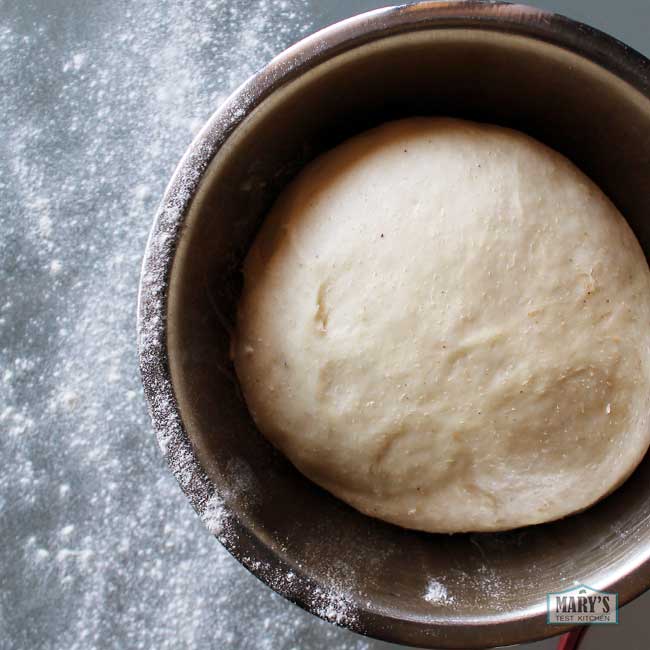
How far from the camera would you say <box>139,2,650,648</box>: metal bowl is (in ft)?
2.42

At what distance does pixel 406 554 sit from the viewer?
2.85 ft

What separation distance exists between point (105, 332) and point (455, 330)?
53cm

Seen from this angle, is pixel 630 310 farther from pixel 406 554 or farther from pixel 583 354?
pixel 406 554

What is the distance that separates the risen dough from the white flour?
0.95 feet

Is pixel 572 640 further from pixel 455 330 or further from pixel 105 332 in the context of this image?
pixel 105 332

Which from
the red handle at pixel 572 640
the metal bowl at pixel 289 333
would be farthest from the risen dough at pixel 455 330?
the red handle at pixel 572 640

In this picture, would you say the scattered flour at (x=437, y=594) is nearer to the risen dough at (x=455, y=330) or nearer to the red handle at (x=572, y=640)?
the risen dough at (x=455, y=330)

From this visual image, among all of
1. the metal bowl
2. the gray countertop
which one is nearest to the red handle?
the gray countertop

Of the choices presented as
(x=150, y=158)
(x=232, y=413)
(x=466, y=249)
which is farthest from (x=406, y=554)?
(x=150, y=158)

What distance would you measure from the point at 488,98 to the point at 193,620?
81 centimetres

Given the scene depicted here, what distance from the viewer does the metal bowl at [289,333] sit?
74 centimetres

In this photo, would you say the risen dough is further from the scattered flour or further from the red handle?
the red handle

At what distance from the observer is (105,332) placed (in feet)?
3.42

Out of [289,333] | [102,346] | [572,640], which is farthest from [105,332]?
[572,640]
